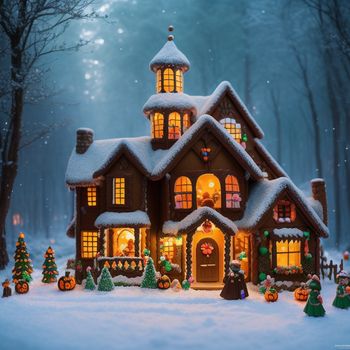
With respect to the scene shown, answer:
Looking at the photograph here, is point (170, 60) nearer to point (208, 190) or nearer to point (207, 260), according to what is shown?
point (208, 190)

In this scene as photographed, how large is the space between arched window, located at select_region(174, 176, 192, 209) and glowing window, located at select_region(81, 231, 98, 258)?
4.50 metres

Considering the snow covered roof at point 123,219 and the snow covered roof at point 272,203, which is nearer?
the snow covered roof at point 272,203

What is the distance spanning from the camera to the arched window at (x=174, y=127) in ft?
73.5

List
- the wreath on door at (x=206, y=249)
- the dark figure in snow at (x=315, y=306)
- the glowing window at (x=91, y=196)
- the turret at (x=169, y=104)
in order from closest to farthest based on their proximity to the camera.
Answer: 1. the dark figure in snow at (x=315, y=306)
2. the wreath on door at (x=206, y=249)
3. the glowing window at (x=91, y=196)
4. the turret at (x=169, y=104)

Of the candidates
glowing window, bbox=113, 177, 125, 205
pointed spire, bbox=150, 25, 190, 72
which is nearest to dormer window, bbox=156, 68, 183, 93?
pointed spire, bbox=150, 25, 190, 72

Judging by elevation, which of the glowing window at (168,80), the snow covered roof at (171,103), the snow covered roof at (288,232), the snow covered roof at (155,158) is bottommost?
the snow covered roof at (288,232)

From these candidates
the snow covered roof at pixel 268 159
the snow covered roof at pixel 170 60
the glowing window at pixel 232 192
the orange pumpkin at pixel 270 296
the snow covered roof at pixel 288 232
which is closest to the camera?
the orange pumpkin at pixel 270 296

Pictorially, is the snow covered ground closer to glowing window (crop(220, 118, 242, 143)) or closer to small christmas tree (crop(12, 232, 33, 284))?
small christmas tree (crop(12, 232, 33, 284))

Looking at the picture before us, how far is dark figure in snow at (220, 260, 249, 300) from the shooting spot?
1670cm

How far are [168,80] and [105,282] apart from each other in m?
10.9

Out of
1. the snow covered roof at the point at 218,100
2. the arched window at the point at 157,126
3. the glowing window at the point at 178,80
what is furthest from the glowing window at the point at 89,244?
the glowing window at the point at 178,80

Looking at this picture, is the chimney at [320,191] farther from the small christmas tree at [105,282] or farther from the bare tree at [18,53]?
the bare tree at [18,53]

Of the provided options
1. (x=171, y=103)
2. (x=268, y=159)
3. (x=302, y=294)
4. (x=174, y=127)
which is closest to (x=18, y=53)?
(x=171, y=103)

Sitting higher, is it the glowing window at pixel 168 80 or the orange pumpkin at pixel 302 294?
the glowing window at pixel 168 80
